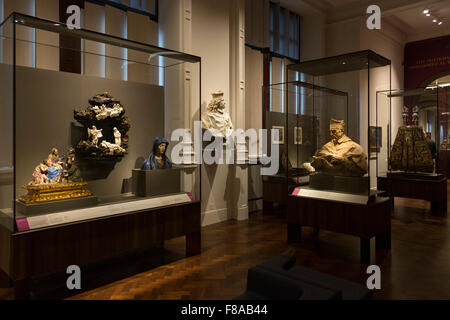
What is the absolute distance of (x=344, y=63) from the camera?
4465mm

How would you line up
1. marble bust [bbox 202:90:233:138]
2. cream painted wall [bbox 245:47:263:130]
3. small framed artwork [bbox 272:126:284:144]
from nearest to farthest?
marble bust [bbox 202:90:233:138], small framed artwork [bbox 272:126:284:144], cream painted wall [bbox 245:47:263:130]

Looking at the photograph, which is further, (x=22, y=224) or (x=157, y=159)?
(x=157, y=159)

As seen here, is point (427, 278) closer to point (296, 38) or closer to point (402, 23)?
point (296, 38)

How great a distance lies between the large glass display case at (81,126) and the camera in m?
3.08

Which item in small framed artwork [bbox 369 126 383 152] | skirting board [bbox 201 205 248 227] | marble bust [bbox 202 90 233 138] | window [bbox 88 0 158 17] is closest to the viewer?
window [bbox 88 0 158 17]

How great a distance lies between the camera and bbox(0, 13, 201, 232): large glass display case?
3076 millimetres

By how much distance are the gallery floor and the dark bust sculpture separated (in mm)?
1116

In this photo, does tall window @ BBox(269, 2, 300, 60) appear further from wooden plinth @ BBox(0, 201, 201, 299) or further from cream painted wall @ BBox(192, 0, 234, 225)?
wooden plinth @ BBox(0, 201, 201, 299)

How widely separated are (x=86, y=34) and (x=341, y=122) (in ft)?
10.4

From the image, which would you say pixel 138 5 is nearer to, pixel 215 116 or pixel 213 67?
pixel 213 67

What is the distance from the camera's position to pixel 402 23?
10.2m

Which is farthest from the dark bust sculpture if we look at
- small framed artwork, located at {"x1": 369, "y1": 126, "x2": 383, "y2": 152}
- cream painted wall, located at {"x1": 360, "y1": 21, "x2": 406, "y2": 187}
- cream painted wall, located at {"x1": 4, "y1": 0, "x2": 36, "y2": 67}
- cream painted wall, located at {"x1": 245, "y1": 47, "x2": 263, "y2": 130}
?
small framed artwork, located at {"x1": 369, "y1": 126, "x2": 383, "y2": 152}

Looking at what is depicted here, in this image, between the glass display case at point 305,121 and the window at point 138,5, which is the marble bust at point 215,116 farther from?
the window at point 138,5

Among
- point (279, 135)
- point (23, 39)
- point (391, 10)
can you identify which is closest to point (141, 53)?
point (23, 39)
